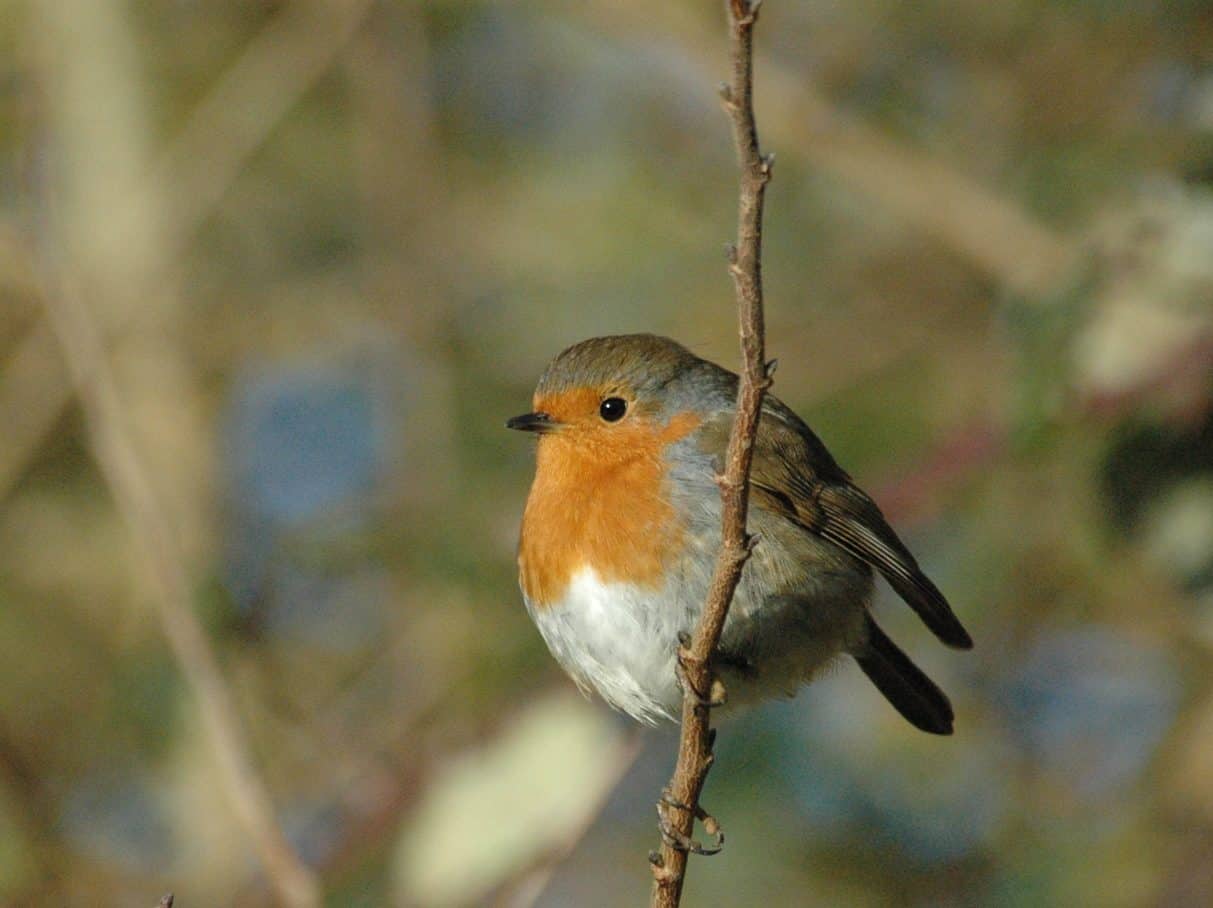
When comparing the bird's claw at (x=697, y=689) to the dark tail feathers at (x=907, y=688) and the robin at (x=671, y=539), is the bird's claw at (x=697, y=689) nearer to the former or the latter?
the robin at (x=671, y=539)

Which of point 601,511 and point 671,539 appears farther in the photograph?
point 601,511

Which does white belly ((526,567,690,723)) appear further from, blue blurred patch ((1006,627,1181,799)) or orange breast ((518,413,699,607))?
blue blurred patch ((1006,627,1181,799))

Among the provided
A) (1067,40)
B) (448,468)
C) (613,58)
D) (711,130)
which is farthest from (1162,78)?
(448,468)

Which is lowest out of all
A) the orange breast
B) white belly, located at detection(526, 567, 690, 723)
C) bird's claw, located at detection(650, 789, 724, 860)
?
bird's claw, located at detection(650, 789, 724, 860)

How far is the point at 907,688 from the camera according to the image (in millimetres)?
4262

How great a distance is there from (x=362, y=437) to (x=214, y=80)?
159 centimetres

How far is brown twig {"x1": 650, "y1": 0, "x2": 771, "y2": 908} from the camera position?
1.98 metres

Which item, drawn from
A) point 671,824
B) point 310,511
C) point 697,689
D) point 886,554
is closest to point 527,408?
point 310,511

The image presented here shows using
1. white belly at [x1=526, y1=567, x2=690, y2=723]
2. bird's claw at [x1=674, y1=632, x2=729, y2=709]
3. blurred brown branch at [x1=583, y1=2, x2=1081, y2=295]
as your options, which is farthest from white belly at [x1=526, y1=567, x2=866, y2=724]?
blurred brown branch at [x1=583, y1=2, x2=1081, y2=295]

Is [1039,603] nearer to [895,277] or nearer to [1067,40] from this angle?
[895,277]

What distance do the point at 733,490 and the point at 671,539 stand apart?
0.99 meters

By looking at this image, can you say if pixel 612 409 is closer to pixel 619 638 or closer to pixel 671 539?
pixel 671 539

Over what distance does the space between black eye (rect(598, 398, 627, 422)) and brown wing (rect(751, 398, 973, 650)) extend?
0.31 m

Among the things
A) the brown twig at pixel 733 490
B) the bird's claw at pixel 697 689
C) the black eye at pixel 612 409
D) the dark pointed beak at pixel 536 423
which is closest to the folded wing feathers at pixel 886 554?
the black eye at pixel 612 409
